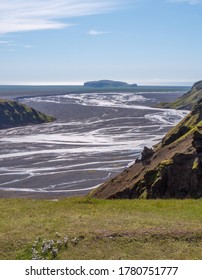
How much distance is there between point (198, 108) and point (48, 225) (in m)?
62.3

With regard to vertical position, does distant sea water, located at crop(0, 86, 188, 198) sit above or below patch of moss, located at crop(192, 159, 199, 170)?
below

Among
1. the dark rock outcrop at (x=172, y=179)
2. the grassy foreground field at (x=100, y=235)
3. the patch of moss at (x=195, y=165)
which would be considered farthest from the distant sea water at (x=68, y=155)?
the grassy foreground field at (x=100, y=235)

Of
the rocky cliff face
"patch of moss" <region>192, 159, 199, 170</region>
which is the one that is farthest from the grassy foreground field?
"patch of moss" <region>192, 159, 199, 170</region>

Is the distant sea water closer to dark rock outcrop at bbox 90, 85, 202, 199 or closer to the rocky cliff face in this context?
the rocky cliff face

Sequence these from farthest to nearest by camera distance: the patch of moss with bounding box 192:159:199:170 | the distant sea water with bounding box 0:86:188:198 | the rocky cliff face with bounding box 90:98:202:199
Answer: the distant sea water with bounding box 0:86:188:198, the patch of moss with bounding box 192:159:199:170, the rocky cliff face with bounding box 90:98:202:199

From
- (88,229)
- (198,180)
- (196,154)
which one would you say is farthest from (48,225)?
(196,154)

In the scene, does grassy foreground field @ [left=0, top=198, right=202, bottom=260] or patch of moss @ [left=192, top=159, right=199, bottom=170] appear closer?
grassy foreground field @ [left=0, top=198, right=202, bottom=260]

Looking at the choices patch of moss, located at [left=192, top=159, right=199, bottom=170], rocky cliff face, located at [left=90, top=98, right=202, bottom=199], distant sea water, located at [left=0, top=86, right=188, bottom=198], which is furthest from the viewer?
distant sea water, located at [left=0, top=86, right=188, bottom=198]

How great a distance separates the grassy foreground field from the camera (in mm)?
20750

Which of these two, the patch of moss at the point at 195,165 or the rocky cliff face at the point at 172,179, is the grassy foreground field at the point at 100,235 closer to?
the rocky cliff face at the point at 172,179

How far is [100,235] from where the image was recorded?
72.8 feet

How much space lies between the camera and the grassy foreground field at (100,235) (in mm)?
20750

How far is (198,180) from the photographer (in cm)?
3869

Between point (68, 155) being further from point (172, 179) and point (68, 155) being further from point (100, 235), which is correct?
point (100, 235)
